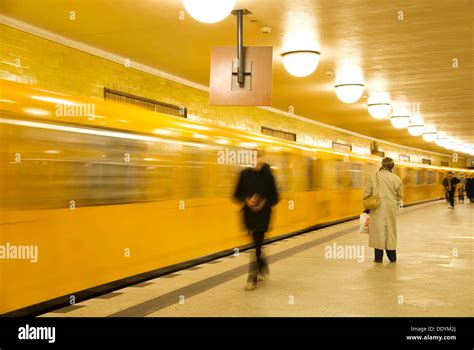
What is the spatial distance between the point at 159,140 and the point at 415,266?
4.42 meters

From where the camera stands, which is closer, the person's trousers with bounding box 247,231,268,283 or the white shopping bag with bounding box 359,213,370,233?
the person's trousers with bounding box 247,231,268,283

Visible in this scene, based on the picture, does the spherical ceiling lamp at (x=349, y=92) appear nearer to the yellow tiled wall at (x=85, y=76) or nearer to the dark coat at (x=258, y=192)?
the yellow tiled wall at (x=85, y=76)

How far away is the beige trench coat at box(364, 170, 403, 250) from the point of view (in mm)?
8203

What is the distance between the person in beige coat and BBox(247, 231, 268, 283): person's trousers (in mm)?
2517

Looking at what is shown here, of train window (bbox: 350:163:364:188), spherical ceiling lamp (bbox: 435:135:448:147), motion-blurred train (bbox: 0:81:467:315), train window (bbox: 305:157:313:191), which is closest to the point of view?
motion-blurred train (bbox: 0:81:467:315)

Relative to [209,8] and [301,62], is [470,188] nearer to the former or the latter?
[301,62]

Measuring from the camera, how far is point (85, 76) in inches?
378

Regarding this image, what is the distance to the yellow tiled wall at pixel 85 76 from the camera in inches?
317

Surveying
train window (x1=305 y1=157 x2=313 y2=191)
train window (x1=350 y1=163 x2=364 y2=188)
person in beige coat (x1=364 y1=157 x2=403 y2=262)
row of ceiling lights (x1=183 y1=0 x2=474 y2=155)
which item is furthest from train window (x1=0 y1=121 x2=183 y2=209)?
train window (x1=350 y1=163 x2=364 y2=188)

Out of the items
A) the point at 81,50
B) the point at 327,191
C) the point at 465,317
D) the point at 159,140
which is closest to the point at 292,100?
the point at 327,191

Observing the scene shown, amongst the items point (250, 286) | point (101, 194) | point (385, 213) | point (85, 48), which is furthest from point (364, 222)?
point (85, 48)

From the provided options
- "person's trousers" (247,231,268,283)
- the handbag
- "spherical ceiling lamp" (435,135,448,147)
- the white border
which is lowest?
"person's trousers" (247,231,268,283)

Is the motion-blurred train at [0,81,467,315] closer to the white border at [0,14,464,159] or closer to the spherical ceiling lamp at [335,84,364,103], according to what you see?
the white border at [0,14,464,159]

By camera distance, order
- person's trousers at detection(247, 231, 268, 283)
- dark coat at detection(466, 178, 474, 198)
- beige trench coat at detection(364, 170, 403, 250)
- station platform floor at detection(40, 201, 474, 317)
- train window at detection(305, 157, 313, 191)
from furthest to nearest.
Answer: dark coat at detection(466, 178, 474, 198) < train window at detection(305, 157, 313, 191) < beige trench coat at detection(364, 170, 403, 250) < person's trousers at detection(247, 231, 268, 283) < station platform floor at detection(40, 201, 474, 317)
